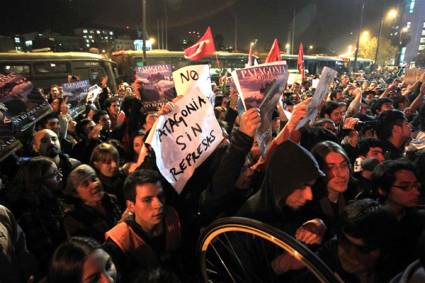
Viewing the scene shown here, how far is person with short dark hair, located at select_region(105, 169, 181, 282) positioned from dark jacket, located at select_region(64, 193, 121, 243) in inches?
15.9

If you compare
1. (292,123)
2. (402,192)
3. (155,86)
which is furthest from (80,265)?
(155,86)

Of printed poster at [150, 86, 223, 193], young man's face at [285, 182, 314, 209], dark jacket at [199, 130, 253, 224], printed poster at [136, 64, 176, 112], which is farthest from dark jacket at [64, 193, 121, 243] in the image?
printed poster at [136, 64, 176, 112]

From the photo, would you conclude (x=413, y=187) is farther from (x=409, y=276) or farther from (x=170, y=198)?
(x=170, y=198)

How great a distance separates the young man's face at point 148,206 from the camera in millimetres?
2572

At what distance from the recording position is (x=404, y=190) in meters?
2.79

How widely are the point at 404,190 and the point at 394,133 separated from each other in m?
2.03

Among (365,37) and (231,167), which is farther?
(365,37)

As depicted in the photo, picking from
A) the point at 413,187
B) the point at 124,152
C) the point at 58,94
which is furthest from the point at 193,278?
the point at 58,94

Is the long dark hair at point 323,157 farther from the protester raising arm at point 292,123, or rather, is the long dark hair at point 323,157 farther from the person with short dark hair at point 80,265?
the person with short dark hair at point 80,265

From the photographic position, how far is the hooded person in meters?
2.22

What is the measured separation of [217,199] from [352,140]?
2.85 meters

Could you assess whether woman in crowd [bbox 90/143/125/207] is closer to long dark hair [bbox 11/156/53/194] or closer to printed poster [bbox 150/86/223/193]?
long dark hair [bbox 11/156/53/194]

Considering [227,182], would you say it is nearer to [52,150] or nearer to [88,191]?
[88,191]

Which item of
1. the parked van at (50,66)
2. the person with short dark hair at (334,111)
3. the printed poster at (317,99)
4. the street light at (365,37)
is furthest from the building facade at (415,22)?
the printed poster at (317,99)
